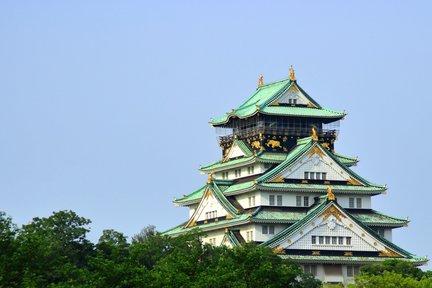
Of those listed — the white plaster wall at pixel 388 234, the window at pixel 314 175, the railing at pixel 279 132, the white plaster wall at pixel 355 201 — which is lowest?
the white plaster wall at pixel 388 234

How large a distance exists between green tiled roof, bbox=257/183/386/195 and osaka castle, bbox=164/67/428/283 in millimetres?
95

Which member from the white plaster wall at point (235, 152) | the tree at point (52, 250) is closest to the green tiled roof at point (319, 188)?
the white plaster wall at point (235, 152)

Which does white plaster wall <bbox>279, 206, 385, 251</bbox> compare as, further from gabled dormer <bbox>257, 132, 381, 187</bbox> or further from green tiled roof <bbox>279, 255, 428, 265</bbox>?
gabled dormer <bbox>257, 132, 381, 187</bbox>

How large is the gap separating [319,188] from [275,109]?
9.83m

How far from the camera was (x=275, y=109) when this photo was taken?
5556 inches

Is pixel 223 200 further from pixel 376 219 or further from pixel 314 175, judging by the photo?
pixel 376 219

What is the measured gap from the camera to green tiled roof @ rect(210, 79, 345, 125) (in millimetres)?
140750

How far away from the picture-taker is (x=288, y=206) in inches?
5369

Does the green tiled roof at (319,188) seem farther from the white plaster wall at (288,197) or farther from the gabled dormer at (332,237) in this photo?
the gabled dormer at (332,237)

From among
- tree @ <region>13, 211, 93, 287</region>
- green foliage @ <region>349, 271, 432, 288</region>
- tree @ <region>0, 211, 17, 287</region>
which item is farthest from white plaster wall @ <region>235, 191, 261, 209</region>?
tree @ <region>0, 211, 17, 287</region>

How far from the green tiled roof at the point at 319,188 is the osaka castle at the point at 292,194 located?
0.31 ft

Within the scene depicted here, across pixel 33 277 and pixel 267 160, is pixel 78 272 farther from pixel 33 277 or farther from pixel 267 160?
pixel 267 160

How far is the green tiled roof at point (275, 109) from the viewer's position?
462ft

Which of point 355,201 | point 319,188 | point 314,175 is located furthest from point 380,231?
point 314,175
